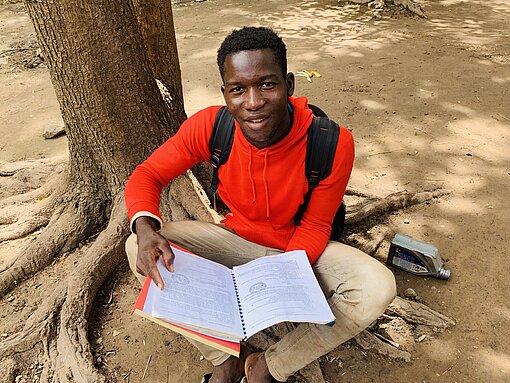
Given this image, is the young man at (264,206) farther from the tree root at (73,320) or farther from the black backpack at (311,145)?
the tree root at (73,320)

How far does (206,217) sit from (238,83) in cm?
118

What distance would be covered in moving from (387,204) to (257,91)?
74.9 inches

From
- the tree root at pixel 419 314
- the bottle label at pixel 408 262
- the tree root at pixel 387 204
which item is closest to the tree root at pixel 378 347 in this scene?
the tree root at pixel 419 314

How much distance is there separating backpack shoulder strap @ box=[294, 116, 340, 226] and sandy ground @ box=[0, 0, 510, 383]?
1.06 metres

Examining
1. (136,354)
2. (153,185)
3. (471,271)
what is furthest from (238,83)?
(471,271)

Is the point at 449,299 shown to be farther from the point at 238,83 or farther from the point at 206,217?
A: the point at 238,83

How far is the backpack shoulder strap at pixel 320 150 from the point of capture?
2.08 metres

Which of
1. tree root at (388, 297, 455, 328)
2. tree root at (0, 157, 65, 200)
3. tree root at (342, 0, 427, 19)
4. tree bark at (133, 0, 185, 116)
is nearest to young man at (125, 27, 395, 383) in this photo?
tree root at (388, 297, 455, 328)

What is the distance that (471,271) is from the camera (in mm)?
2943

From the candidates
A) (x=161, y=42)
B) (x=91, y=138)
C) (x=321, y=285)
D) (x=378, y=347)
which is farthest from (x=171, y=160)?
(x=378, y=347)

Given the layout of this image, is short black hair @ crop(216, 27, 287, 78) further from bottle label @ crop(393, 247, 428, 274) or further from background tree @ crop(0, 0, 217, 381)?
bottle label @ crop(393, 247, 428, 274)

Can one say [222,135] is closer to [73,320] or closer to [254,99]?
[254,99]

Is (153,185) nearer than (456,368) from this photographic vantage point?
Yes

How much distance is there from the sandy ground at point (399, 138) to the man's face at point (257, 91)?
1348 mm
